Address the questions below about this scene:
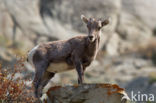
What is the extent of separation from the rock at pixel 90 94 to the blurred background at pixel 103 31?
50.9 ft

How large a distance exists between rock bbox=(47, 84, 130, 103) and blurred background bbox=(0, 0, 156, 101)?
611 inches

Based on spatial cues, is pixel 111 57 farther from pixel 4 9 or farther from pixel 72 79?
pixel 4 9

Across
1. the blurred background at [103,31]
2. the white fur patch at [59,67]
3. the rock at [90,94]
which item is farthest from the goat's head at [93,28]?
the blurred background at [103,31]

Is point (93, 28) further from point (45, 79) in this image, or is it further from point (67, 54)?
point (45, 79)

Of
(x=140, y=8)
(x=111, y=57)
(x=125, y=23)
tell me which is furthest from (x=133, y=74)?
(x=140, y=8)

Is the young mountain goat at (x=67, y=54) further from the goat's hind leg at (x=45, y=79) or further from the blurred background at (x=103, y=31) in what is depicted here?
the blurred background at (x=103, y=31)

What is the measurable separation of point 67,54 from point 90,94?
1.36m

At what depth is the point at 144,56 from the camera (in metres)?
31.4

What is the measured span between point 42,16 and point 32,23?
1.86 m

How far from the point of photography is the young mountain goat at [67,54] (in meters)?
9.38

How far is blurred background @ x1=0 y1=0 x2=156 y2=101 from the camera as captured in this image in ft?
90.4

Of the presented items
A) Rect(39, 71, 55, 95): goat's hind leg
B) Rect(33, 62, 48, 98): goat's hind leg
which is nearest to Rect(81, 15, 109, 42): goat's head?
Rect(33, 62, 48, 98): goat's hind leg

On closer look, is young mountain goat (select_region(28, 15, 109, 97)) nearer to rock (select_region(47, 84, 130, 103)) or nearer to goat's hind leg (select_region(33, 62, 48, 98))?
goat's hind leg (select_region(33, 62, 48, 98))

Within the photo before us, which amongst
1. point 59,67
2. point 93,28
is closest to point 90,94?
point 59,67
